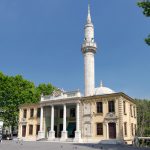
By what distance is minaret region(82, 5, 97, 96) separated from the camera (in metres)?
44.2

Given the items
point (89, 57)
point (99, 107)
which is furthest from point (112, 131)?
point (89, 57)

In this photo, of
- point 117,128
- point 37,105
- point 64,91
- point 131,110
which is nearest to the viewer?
point 117,128

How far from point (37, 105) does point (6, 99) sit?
1010 centimetres

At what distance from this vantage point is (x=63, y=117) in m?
41.2

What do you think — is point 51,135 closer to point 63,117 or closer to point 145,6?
point 63,117

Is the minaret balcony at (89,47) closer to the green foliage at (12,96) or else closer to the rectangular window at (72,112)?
the rectangular window at (72,112)

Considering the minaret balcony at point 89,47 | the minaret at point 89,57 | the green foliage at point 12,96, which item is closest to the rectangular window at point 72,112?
the minaret at point 89,57

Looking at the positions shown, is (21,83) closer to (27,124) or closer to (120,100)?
(27,124)

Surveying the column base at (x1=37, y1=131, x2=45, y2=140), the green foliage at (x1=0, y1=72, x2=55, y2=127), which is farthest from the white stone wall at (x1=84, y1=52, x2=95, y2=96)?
the green foliage at (x1=0, y1=72, x2=55, y2=127)

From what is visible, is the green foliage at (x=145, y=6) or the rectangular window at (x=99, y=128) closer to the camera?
the green foliage at (x=145, y=6)

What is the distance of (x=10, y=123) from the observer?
53812 millimetres

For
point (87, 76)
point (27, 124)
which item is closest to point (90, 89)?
point (87, 76)

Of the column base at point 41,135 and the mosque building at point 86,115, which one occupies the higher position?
the mosque building at point 86,115

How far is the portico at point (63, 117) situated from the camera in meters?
39.4
